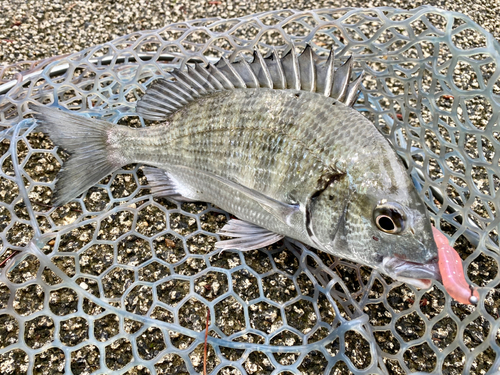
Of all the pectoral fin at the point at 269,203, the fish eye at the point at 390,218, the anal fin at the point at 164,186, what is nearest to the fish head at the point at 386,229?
the fish eye at the point at 390,218

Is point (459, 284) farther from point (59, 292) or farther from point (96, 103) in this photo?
point (96, 103)

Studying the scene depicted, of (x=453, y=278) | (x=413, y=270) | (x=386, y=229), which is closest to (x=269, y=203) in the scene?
(x=386, y=229)

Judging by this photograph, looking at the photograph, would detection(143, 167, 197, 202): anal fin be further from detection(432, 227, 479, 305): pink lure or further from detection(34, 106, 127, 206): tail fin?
detection(432, 227, 479, 305): pink lure

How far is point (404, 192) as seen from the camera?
1.38 meters

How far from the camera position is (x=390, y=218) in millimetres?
1356

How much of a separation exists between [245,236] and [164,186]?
1.70 ft

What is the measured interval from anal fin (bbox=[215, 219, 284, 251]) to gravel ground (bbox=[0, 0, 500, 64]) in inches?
84.5

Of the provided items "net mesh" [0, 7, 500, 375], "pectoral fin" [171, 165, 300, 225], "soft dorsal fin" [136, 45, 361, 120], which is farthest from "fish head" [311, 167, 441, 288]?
"soft dorsal fin" [136, 45, 361, 120]

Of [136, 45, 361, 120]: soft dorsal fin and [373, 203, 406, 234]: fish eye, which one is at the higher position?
[136, 45, 361, 120]: soft dorsal fin

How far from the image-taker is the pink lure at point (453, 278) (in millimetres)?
1294

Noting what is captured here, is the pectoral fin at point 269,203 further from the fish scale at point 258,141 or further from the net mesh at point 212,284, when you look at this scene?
the net mesh at point 212,284

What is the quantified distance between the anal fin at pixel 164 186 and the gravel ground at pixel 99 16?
5.43ft

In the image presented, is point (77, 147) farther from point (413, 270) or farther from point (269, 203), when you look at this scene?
point (413, 270)

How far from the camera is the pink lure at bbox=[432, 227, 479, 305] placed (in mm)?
1294
